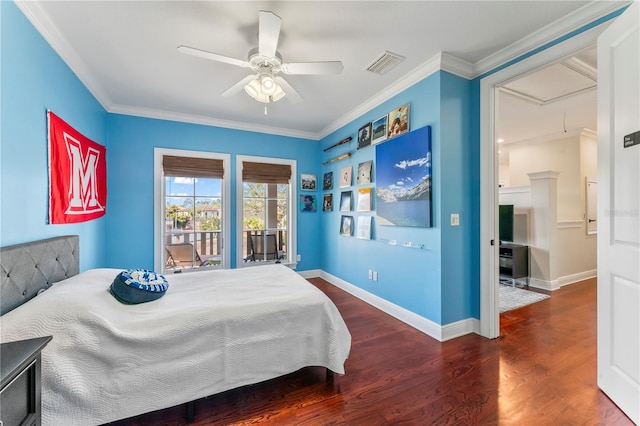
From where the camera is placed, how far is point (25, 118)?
170 centimetres

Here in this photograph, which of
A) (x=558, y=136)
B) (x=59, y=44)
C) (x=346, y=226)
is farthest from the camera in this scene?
(x=558, y=136)

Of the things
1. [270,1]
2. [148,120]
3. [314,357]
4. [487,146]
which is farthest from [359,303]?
[148,120]

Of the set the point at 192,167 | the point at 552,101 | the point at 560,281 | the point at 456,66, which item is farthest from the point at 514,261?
the point at 192,167

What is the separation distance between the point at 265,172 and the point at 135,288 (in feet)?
9.50

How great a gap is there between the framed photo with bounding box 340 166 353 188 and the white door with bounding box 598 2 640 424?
2.60 metres

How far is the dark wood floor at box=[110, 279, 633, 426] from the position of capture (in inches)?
61.7

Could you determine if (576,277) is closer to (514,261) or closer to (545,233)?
(545,233)

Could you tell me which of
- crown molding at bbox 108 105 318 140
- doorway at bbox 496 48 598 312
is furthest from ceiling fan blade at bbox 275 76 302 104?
doorway at bbox 496 48 598 312

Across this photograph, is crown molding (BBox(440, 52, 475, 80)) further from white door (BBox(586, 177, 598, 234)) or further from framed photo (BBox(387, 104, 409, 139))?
white door (BBox(586, 177, 598, 234))

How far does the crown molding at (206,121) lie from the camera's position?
3524 mm

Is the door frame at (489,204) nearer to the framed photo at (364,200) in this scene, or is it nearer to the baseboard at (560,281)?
the framed photo at (364,200)

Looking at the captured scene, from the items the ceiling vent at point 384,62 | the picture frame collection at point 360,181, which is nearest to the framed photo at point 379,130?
the picture frame collection at point 360,181

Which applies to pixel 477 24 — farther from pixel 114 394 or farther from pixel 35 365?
pixel 114 394

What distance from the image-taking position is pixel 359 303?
348cm
